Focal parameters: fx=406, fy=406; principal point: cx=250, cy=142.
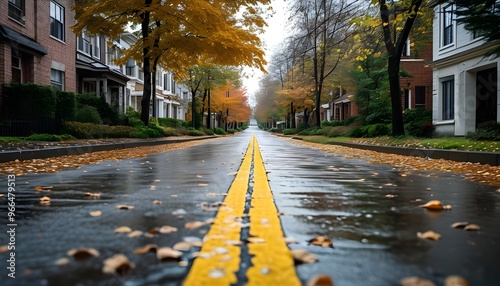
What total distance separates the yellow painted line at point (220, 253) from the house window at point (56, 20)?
864 inches

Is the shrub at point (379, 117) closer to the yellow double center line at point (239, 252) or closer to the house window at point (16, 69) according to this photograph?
the house window at point (16, 69)

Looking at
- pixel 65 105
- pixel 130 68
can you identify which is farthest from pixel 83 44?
pixel 65 105

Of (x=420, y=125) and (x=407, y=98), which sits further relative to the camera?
(x=407, y=98)

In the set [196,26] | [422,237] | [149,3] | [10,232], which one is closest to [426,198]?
[422,237]

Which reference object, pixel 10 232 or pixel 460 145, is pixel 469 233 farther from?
pixel 460 145

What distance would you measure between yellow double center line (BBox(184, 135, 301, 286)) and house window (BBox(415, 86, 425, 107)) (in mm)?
29621

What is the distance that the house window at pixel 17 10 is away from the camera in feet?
58.6

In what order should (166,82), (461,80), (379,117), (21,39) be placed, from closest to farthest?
1. (21,39)
2. (461,80)
3. (379,117)
4. (166,82)

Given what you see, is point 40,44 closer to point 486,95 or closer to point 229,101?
point 486,95

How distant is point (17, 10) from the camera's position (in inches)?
725

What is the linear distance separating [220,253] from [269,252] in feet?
0.94

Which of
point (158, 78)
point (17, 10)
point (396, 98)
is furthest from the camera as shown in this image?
point (158, 78)

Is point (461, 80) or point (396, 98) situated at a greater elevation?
point (461, 80)

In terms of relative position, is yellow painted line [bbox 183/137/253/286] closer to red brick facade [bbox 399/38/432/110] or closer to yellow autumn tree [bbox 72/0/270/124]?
yellow autumn tree [bbox 72/0/270/124]
